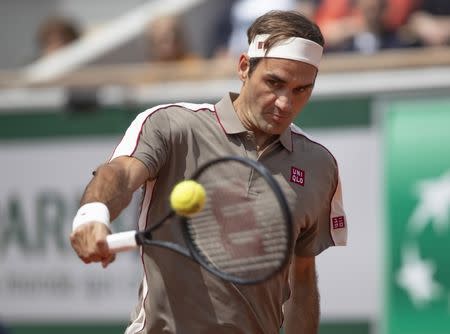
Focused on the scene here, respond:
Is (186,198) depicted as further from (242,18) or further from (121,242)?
(242,18)

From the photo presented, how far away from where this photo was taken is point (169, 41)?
32.8 ft

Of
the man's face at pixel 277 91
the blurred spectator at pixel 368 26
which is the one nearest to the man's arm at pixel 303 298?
the man's face at pixel 277 91

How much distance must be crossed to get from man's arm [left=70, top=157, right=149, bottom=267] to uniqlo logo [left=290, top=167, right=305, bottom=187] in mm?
617

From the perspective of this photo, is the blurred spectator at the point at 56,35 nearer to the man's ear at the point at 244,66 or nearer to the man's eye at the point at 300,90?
the man's ear at the point at 244,66

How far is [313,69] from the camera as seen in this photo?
4.52 meters

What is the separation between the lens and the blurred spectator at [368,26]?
943cm

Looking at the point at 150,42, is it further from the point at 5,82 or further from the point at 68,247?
the point at 68,247

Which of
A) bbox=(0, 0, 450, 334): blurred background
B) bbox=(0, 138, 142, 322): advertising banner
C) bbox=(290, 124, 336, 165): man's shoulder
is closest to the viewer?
bbox=(290, 124, 336, 165): man's shoulder

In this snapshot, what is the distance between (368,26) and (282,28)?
5080 mm

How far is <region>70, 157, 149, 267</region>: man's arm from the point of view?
3703 millimetres

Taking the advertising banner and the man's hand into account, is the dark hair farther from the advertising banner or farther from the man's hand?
the advertising banner

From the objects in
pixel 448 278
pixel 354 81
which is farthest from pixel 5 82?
pixel 448 278

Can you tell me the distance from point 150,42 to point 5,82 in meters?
Answer: 1.79

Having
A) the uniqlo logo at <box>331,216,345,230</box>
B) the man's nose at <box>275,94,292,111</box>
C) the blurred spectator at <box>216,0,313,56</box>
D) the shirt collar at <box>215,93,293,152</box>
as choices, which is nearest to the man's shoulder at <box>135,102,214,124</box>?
the shirt collar at <box>215,93,293,152</box>
